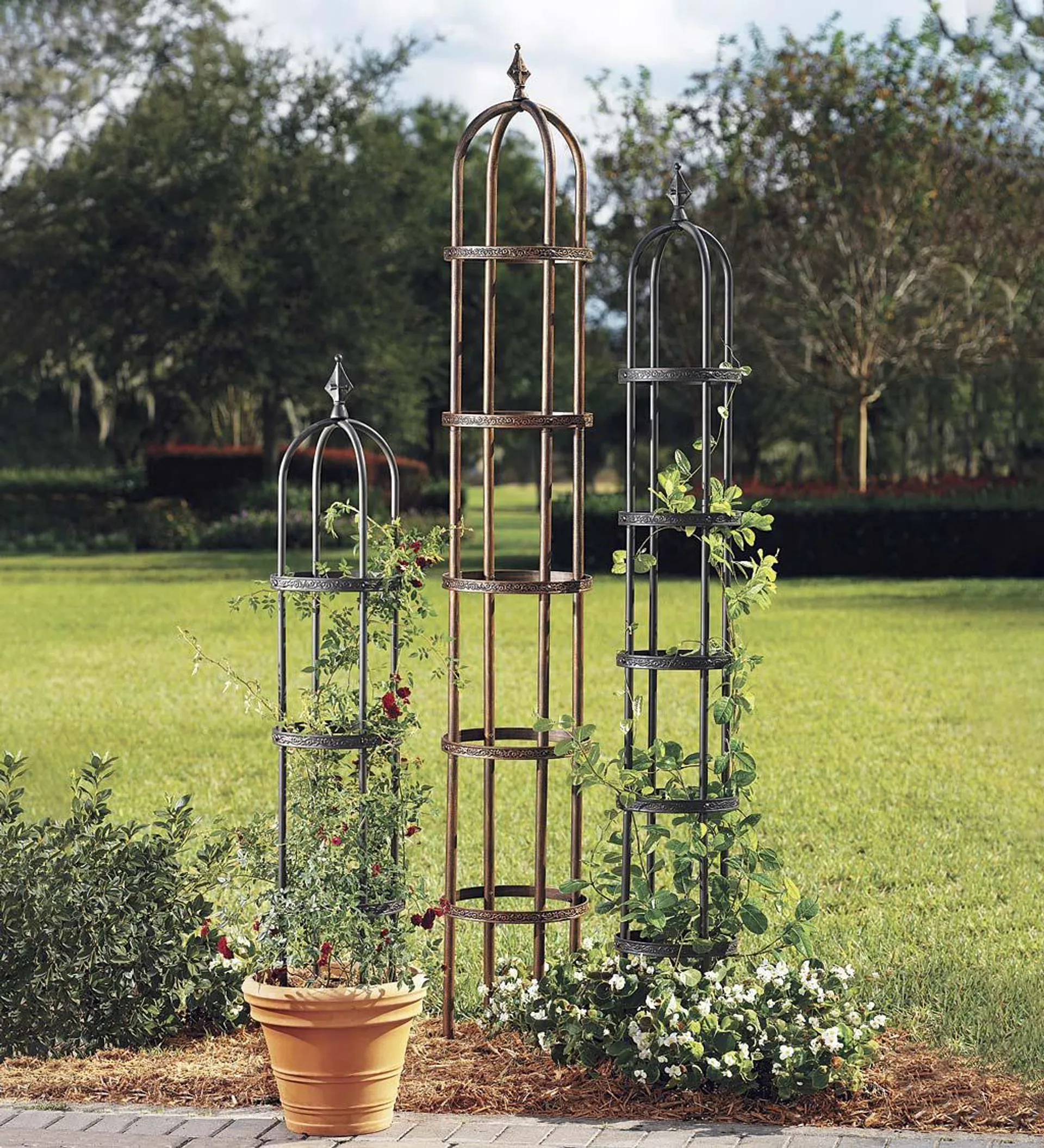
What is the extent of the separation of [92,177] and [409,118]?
10.7 metres

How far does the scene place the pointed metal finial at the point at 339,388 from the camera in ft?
12.7

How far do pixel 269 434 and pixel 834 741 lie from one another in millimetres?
18753

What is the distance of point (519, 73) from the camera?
4.16 meters

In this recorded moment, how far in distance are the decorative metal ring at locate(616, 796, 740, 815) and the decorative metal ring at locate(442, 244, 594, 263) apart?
4.54 feet

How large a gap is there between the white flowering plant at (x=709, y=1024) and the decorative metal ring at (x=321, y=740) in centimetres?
79

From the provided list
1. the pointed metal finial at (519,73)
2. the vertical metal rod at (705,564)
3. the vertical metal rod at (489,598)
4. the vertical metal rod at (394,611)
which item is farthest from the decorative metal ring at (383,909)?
the pointed metal finial at (519,73)

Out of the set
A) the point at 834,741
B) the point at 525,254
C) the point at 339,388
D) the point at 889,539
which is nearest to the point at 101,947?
the point at 339,388

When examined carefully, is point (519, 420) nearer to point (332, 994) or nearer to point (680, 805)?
point (680, 805)

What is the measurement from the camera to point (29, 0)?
31.2 m

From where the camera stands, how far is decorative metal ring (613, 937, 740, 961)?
157 inches

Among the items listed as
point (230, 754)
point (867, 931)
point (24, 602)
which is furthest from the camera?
point (24, 602)

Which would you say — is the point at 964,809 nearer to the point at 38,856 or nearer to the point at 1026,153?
the point at 38,856

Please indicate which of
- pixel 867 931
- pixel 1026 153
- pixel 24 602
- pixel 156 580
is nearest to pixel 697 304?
pixel 1026 153

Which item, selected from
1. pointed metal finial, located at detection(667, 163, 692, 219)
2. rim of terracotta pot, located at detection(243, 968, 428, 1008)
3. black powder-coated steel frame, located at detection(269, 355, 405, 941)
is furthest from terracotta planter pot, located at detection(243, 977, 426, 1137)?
pointed metal finial, located at detection(667, 163, 692, 219)
